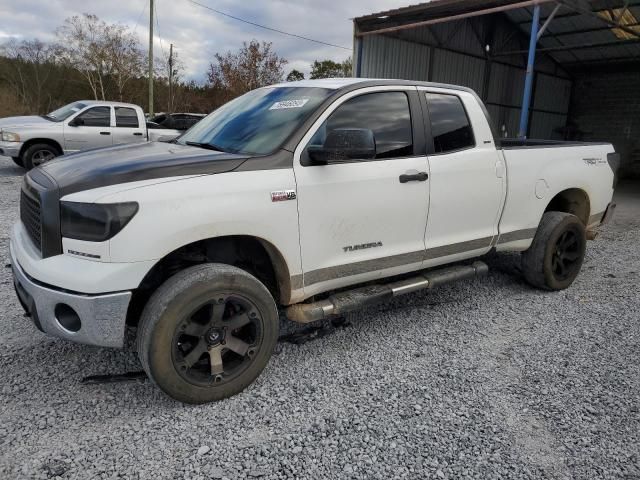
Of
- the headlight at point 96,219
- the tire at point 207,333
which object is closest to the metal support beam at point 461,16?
the tire at point 207,333

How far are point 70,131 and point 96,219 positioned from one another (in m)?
9.35

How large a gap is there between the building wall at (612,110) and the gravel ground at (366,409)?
2168cm

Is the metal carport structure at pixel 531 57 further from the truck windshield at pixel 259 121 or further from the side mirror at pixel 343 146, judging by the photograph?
the side mirror at pixel 343 146

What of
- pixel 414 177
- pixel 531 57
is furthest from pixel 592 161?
pixel 531 57

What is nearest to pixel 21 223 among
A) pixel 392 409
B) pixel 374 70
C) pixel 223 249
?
pixel 223 249

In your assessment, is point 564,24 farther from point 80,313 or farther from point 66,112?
point 80,313

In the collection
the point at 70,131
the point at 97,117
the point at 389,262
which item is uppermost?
the point at 97,117

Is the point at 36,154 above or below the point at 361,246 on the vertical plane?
above

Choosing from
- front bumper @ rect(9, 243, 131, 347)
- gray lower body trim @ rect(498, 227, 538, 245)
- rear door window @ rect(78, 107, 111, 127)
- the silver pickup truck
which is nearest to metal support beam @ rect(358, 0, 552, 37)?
the silver pickup truck

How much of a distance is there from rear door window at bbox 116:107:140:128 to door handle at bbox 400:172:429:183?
953cm

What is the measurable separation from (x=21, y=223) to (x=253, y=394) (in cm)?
186

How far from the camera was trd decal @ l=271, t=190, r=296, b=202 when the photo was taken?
9.25ft

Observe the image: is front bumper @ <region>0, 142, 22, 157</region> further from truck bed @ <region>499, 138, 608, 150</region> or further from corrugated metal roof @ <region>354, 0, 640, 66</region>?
corrugated metal roof @ <region>354, 0, 640, 66</region>

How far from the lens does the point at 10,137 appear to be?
986 cm
